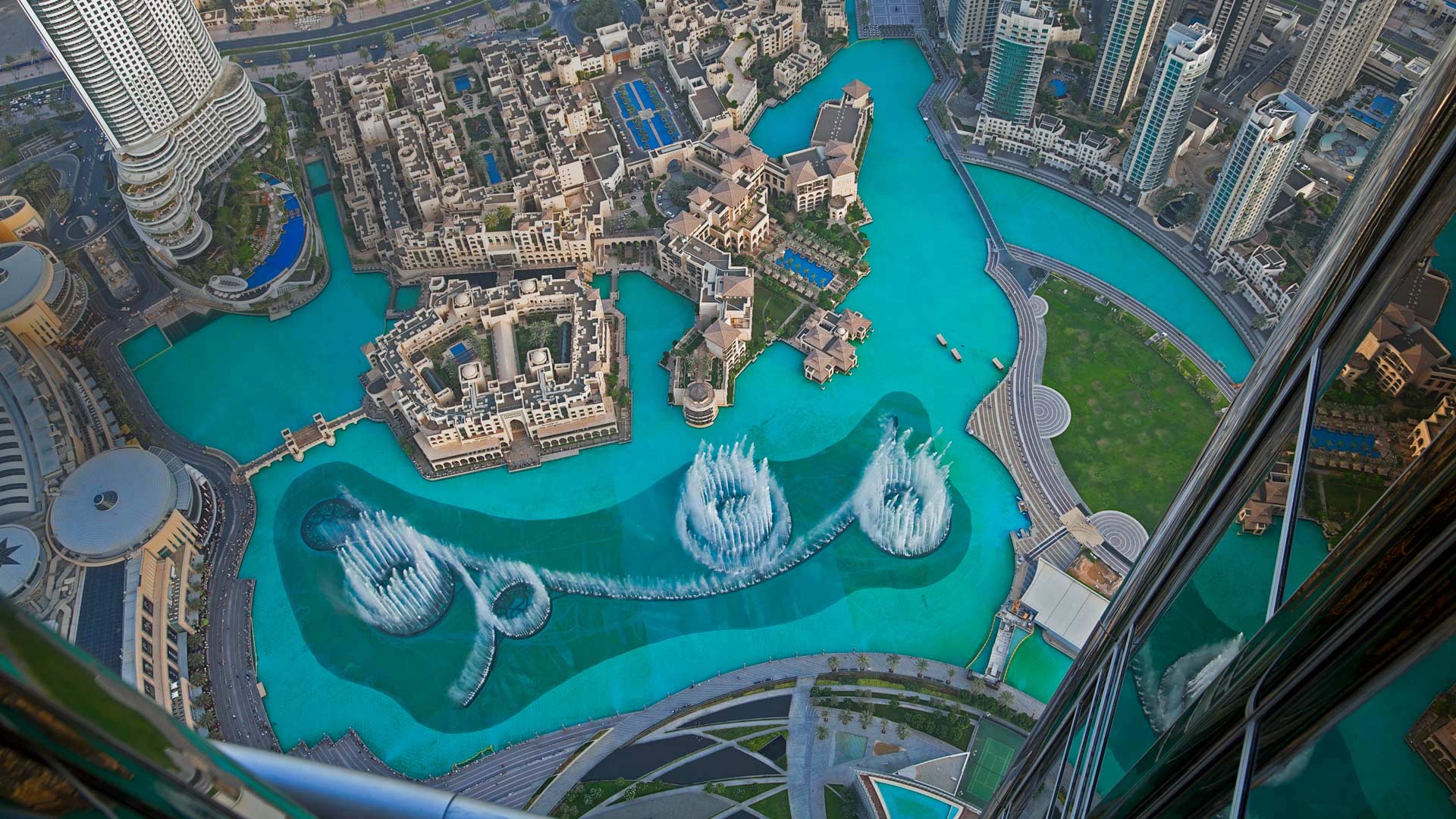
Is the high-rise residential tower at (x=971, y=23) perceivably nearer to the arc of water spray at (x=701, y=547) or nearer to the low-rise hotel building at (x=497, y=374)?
the arc of water spray at (x=701, y=547)

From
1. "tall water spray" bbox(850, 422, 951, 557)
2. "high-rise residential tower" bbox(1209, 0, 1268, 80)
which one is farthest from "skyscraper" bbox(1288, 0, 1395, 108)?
"tall water spray" bbox(850, 422, 951, 557)

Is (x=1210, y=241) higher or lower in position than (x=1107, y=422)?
higher

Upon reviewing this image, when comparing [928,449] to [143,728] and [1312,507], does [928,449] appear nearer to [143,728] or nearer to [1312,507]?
[1312,507]

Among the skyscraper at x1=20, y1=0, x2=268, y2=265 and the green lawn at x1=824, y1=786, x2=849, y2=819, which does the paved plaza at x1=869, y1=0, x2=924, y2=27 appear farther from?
the green lawn at x1=824, y1=786, x2=849, y2=819

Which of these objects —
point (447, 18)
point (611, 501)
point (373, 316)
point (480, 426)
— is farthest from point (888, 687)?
point (447, 18)

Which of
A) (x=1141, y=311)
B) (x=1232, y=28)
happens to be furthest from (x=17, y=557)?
(x=1232, y=28)

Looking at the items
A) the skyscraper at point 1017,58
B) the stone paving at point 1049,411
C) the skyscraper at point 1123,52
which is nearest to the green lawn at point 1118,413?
the stone paving at point 1049,411

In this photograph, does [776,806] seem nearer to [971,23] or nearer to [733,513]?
[733,513]
